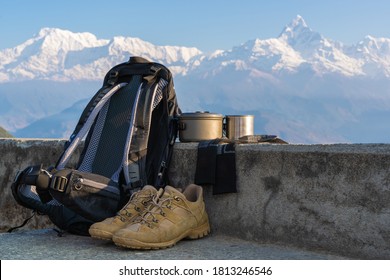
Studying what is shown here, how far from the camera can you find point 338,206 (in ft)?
8.59

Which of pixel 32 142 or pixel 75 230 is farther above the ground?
pixel 32 142

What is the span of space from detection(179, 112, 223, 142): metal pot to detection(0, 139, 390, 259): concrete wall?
97mm

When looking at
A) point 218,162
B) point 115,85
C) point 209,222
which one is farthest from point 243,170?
point 115,85

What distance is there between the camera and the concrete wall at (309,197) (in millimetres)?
2520

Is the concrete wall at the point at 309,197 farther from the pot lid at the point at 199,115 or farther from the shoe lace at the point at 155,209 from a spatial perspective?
the shoe lace at the point at 155,209

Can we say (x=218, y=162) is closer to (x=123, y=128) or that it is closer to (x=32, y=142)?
(x=123, y=128)

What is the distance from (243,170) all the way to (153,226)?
60 centimetres

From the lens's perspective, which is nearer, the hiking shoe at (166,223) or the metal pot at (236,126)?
the hiking shoe at (166,223)

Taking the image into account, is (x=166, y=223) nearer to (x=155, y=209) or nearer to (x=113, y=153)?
(x=155, y=209)

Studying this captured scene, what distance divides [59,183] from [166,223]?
55 cm

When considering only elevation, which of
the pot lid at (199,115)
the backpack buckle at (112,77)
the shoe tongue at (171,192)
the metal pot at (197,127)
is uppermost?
the backpack buckle at (112,77)

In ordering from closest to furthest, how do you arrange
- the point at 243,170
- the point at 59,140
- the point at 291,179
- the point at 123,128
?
the point at 291,179
the point at 243,170
the point at 123,128
the point at 59,140

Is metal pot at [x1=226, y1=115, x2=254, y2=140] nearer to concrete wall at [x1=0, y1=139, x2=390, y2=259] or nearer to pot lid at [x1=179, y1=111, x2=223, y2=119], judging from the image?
pot lid at [x1=179, y1=111, x2=223, y2=119]

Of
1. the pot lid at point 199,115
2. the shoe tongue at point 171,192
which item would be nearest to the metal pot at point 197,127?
the pot lid at point 199,115
